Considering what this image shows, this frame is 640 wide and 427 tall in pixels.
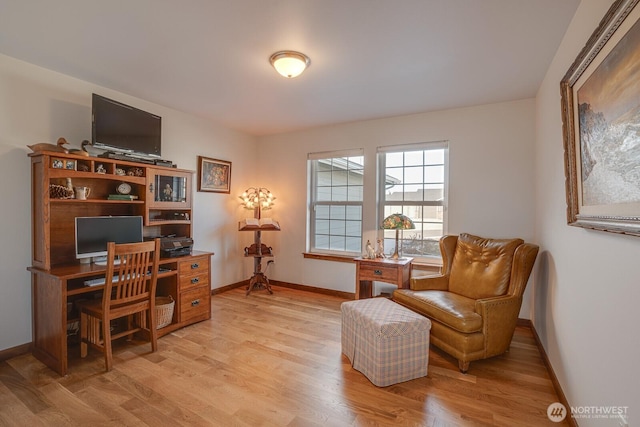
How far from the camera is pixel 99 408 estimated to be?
6.23 feet

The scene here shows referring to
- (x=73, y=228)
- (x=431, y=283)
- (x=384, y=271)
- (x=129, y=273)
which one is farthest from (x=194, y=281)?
(x=431, y=283)

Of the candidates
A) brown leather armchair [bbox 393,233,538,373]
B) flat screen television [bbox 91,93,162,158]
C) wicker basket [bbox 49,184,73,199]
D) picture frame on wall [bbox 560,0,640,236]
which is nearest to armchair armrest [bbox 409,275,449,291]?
brown leather armchair [bbox 393,233,538,373]

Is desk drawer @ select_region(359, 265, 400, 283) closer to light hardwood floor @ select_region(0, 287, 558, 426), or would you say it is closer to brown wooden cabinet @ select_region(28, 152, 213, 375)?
light hardwood floor @ select_region(0, 287, 558, 426)

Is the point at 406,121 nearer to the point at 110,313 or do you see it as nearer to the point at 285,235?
the point at 285,235

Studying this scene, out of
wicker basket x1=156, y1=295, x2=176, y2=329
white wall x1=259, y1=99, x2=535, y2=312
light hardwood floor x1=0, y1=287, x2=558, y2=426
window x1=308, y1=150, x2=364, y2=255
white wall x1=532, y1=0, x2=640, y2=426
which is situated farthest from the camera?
window x1=308, y1=150, x2=364, y2=255

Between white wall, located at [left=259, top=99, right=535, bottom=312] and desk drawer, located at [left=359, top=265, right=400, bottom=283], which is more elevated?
white wall, located at [left=259, top=99, right=535, bottom=312]

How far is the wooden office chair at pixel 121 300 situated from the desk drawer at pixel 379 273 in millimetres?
2163

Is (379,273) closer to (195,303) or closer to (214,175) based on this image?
(195,303)

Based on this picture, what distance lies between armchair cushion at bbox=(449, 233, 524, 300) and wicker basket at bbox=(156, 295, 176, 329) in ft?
9.37

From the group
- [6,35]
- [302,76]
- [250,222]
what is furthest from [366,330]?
[6,35]

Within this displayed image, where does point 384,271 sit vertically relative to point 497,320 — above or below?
above

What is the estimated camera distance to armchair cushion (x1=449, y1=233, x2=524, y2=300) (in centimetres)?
271

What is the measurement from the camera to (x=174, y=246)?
3.17m

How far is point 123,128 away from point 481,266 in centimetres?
376
